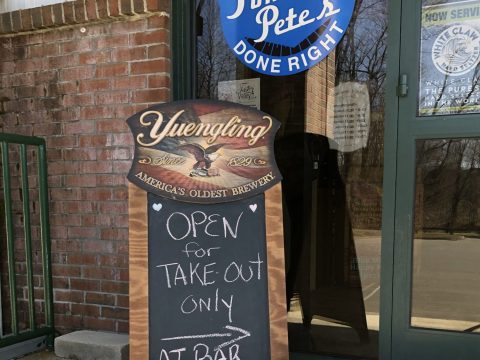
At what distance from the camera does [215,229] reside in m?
2.36

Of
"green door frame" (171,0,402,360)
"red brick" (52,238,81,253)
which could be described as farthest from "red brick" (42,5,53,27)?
"green door frame" (171,0,402,360)

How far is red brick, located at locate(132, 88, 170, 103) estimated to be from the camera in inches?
121

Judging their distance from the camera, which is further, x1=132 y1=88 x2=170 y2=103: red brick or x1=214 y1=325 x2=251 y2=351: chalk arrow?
x1=132 y1=88 x2=170 y2=103: red brick

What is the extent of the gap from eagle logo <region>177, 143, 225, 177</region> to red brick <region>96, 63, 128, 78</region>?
3.61 ft

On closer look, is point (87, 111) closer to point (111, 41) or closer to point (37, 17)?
point (111, 41)

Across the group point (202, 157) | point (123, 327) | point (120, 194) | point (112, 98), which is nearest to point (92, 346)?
point (123, 327)

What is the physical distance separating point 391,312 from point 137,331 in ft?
4.91

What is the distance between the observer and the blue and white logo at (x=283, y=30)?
2.93 metres

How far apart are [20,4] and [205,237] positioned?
251 centimetres

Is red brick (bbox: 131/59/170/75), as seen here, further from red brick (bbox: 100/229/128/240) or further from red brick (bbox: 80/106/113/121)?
red brick (bbox: 100/229/128/240)

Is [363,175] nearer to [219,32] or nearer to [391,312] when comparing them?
[391,312]

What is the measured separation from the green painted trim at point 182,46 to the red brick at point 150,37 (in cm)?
8

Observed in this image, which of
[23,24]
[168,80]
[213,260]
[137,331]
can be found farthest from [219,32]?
[137,331]

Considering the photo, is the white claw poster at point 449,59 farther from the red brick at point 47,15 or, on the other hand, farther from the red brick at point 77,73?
the red brick at point 47,15
